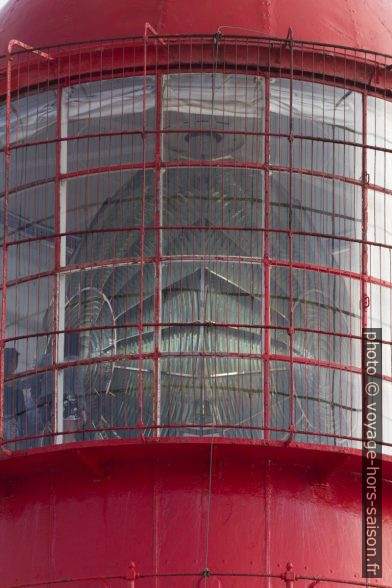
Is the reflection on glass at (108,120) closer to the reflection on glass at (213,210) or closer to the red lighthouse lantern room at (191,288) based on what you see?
the red lighthouse lantern room at (191,288)

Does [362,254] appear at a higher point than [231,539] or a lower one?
higher

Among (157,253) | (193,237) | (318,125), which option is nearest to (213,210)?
(193,237)

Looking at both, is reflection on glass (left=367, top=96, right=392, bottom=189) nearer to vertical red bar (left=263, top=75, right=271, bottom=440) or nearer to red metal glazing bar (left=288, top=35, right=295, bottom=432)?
red metal glazing bar (left=288, top=35, right=295, bottom=432)

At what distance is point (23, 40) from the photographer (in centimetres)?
1886

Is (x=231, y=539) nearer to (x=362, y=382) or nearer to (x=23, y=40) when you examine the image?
(x=362, y=382)

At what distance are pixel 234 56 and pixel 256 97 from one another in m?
0.42

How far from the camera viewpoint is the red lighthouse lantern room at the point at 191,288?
17078 mm

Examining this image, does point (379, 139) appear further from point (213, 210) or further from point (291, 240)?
point (213, 210)

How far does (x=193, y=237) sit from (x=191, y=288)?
47 cm

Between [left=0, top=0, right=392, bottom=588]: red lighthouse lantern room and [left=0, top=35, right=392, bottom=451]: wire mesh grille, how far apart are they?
2 cm

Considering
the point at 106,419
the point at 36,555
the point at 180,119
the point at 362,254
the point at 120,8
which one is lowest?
the point at 36,555

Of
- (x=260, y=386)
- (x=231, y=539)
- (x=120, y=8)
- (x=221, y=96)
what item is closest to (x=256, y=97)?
(x=221, y=96)

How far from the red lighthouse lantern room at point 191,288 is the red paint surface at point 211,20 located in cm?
3

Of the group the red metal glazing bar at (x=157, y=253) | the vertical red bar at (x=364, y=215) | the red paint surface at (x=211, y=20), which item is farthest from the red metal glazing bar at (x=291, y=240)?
the red metal glazing bar at (x=157, y=253)
